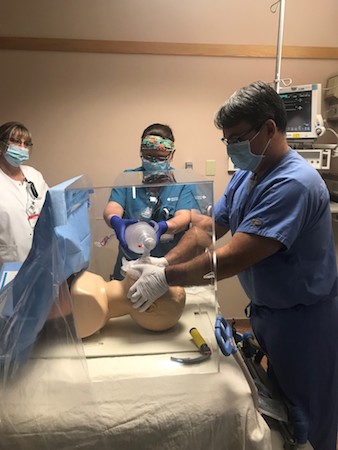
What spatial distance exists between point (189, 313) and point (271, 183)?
0.46m

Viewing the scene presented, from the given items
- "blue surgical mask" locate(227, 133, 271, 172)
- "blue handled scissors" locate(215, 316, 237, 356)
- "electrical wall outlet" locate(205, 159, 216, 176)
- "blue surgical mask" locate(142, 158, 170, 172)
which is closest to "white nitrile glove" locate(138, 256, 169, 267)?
"blue handled scissors" locate(215, 316, 237, 356)

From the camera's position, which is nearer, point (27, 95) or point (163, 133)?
point (163, 133)

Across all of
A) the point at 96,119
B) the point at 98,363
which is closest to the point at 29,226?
the point at 96,119

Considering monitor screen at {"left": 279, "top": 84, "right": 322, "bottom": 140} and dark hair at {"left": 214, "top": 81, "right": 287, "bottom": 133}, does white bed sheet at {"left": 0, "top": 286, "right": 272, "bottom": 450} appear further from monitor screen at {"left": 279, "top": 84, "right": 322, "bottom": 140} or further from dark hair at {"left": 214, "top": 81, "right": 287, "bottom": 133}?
monitor screen at {"left": 279, "top": 84, "right": 322, "bottom": 140}

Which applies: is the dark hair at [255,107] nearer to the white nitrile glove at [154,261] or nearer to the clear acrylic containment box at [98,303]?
the clear acrylic containment box at [98,303]

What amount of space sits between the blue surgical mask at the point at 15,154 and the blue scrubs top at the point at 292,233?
4.70ft

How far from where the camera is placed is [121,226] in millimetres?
1102

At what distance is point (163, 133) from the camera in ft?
5.57

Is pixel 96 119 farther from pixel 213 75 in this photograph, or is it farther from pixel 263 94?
pixel 263 94

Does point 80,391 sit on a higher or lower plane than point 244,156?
lower

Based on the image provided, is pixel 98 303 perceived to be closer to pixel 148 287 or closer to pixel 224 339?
pixel 148 287

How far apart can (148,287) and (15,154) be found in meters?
1.43

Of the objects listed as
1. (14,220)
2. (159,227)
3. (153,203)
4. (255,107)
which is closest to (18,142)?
(14,220)

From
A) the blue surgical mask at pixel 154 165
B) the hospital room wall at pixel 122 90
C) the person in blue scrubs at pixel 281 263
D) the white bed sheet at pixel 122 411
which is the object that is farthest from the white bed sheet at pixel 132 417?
the hospital room wall at pixel 122 90
